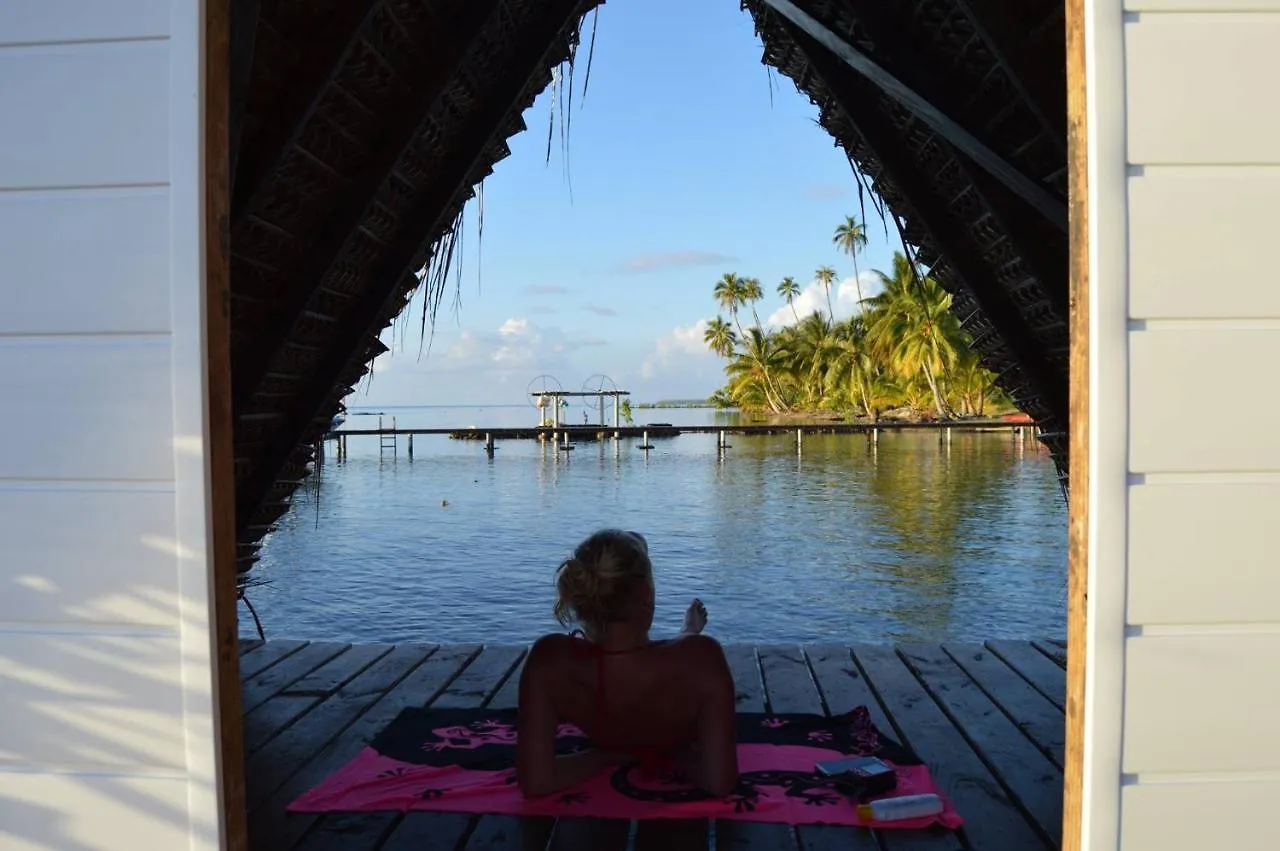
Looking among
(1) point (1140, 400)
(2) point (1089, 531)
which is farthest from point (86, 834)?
(1) point (1140, 400)

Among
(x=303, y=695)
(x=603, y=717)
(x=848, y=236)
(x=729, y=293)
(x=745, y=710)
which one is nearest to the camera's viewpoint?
(x=603, y=717)

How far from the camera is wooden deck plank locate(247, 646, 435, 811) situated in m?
2.71

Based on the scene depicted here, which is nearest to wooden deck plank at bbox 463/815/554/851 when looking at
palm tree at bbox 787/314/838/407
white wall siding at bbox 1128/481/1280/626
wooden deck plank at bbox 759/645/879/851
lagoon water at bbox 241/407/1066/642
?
wooden deck plank at bbox 759/645/879/851

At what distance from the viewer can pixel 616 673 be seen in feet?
7.95

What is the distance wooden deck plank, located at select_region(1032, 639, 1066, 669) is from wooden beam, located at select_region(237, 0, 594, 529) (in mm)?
2952

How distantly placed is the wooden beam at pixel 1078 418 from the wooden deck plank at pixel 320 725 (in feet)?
6.57

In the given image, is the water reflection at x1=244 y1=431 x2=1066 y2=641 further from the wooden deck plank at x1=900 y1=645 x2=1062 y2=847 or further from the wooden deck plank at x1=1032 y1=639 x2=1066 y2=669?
the wooden deck plank at x1=900 y1=645 x2=1062 y2=847

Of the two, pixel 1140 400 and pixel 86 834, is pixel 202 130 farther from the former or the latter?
pixel 1140 400

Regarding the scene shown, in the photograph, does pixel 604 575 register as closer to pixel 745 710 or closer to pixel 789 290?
pixel 745 710

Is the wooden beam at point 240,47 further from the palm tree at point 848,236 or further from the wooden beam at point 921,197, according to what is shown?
the palm tree at point 848,236

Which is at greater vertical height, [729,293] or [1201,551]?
[729,293]

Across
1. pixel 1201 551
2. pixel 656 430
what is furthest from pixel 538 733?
pixel 656 430

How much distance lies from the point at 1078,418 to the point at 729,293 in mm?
48384

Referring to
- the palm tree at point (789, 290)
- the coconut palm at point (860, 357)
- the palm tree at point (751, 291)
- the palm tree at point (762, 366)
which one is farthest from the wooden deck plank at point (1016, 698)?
the palm tree at point (789, 290)
